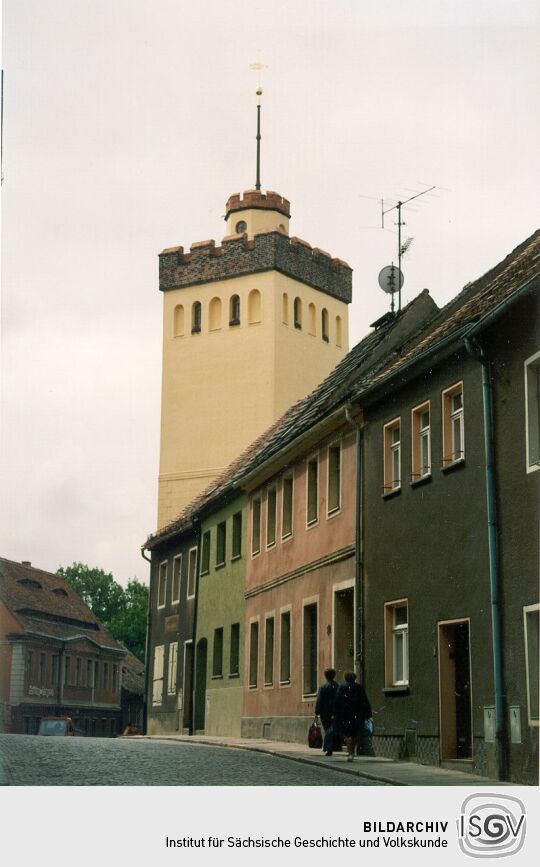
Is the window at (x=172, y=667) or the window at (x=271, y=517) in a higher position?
the window at (x=271, y=517)

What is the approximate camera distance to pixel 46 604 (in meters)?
19.6

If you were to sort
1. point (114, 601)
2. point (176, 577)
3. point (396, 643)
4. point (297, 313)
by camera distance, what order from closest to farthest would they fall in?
point (396, 643) < point (114, 601) < point (176, 577) < point (297, 313)

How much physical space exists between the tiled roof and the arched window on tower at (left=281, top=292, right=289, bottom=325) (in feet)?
116

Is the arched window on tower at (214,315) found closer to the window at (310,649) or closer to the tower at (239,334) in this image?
the tower at (239,334)

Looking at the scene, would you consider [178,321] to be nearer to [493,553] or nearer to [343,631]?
[343,631]

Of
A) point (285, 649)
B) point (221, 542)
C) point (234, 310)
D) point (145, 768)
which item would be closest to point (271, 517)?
point (285, 649)

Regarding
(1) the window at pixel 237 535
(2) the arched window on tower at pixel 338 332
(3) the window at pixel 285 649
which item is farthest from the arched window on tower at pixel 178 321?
(3) the window at pixel 285 649

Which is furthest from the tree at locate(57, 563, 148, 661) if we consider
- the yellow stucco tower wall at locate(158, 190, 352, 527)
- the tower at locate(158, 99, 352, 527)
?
the yellow stucco tower wall at locate(158, 190, 352, 527)

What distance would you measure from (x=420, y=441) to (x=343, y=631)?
545 centimetres

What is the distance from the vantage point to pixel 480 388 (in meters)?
18.3

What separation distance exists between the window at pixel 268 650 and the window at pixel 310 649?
10.1ft

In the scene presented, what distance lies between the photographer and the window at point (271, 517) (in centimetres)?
3167
